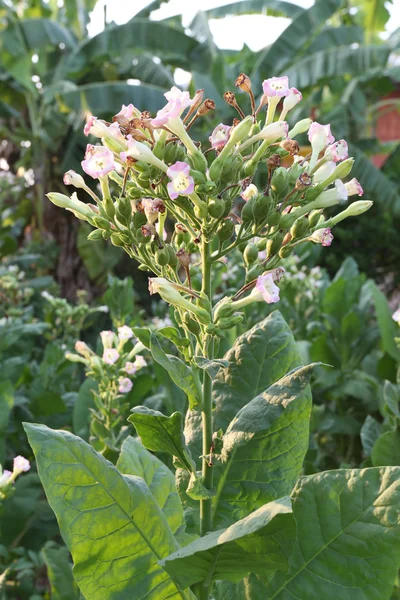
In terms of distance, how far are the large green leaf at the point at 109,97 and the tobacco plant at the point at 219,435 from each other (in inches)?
335

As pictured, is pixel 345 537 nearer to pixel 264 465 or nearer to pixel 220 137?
pixel 264 465

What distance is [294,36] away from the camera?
1081cm

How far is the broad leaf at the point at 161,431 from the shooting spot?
1.00m

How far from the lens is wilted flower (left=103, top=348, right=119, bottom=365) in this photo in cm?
212

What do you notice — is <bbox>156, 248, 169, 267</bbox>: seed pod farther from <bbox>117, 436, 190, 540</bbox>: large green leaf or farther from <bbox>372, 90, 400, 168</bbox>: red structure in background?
<bbox>372, 90, 400, 168</bbox>: red structure in background

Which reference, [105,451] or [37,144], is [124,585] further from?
[37,144]

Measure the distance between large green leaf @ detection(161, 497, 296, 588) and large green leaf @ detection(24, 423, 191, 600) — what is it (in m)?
0.09

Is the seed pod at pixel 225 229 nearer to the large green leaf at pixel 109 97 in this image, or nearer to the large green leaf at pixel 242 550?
the large green leaf at pixel 242 550

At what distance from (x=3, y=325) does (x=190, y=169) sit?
2615 mm

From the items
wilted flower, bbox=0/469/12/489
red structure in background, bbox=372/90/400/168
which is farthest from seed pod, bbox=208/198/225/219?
red structure in background, bbox=372/90/400/168

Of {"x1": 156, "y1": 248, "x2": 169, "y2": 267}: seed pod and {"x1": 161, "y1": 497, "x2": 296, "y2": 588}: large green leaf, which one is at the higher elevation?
{"x1": 156, "y1": 248, "x2": 169, "y2": 267}: seed pod

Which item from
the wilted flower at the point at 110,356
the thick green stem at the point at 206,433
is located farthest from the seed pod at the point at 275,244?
the wilted flower at the point at 110,356

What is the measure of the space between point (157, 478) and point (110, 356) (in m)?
0.83

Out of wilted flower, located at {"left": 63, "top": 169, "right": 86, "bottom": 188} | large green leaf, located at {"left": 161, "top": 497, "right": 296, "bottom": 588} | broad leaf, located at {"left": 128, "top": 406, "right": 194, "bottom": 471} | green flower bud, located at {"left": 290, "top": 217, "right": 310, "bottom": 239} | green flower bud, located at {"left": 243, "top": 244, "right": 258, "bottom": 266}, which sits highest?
wilted flower, located at {"left": 63, "top": 169, "right": 86, "bottom": 188}
